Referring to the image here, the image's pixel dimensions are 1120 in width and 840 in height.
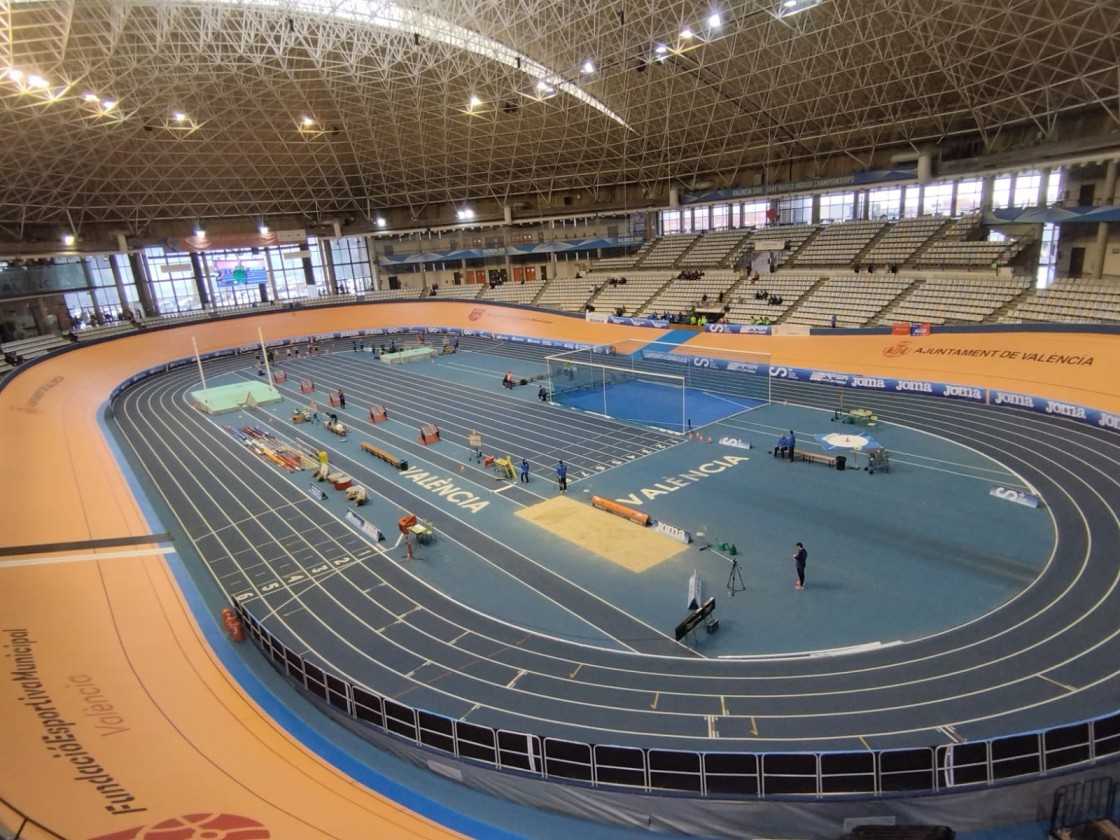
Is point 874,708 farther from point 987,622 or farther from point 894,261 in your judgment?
point 894,261

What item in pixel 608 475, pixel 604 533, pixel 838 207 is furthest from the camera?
pixel 838 207

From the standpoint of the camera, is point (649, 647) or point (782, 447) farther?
point (782, 447)

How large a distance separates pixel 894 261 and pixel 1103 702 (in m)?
35.2

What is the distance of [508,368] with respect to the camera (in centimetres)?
3997

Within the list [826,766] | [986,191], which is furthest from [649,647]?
[986,191]

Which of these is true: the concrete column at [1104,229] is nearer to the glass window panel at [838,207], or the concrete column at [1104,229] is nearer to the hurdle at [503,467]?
the glass window panel at [838,207]

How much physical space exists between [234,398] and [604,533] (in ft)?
81.3

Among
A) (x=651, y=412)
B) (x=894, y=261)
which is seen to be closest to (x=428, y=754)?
(x=651, y=412)

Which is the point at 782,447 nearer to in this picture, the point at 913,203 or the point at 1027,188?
the point at 1027,188

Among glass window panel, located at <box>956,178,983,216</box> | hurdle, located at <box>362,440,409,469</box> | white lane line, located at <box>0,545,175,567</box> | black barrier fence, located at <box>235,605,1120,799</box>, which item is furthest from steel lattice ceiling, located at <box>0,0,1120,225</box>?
black barrier fence, located at <box>235,605,1120,799</box>

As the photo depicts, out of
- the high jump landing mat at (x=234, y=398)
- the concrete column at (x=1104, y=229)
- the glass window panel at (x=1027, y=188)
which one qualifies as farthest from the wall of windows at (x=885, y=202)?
the high jump landing mat at (x=234, y=398)

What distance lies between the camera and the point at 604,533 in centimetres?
1691

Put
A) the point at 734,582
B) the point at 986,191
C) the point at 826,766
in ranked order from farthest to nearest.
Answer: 1. the point at 986,191
2. the point at 734,582
3. the point at 826,766

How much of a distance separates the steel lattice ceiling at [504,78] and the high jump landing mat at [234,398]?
16365mm
